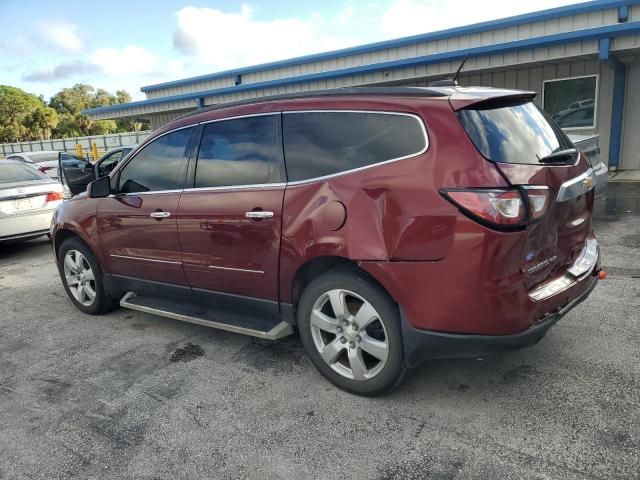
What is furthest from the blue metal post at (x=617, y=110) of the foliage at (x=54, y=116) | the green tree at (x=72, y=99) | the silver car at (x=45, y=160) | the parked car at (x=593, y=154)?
the green tree at (x=72, y=99)

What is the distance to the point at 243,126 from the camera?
3.49 meters

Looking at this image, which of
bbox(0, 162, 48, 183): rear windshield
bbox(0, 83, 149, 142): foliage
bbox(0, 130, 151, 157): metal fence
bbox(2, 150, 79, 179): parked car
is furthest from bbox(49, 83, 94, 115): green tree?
bbox(0, 162, 48, 183): rear windshield

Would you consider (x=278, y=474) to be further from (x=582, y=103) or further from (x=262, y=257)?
(x=582, y=103)

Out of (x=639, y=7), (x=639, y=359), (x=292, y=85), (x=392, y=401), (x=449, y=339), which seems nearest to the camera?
(x=449, y=339)

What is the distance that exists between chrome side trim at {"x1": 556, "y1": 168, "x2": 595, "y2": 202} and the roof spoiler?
57cm

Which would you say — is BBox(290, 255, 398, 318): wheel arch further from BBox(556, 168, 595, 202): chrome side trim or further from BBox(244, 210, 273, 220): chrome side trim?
BBox(556, 168, 595, 202): chrome side trim

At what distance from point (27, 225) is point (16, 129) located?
5768 centimetres

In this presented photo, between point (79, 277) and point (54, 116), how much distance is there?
61639mm

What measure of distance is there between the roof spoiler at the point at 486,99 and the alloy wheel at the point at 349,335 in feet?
3.94

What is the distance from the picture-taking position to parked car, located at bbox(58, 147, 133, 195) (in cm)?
590

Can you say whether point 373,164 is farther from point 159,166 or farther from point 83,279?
Answer: point 83,279

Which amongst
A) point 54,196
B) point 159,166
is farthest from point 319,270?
point 54,196

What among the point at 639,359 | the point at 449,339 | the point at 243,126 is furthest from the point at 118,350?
the point at 639,359

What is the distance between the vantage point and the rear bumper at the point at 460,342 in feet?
8.42
